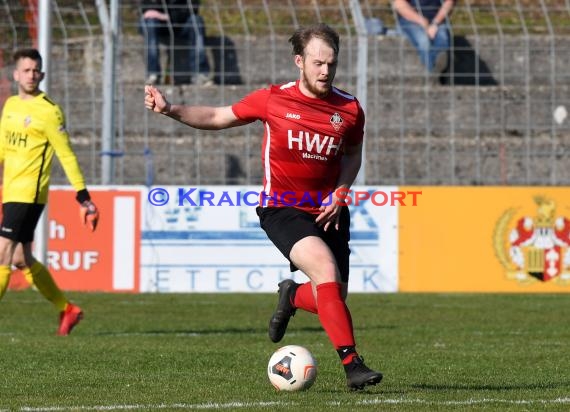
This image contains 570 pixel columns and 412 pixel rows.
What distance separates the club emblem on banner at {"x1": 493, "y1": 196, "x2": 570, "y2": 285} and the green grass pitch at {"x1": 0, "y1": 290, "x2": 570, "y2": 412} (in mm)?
651

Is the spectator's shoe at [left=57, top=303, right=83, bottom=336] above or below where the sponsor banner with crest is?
below

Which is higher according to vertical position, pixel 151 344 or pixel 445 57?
pixel 445 57

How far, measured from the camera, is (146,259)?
55.3 feet

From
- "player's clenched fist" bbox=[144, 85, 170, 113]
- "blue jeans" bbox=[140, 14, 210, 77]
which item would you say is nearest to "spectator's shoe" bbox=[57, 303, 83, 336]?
"player's clenched fist" bbox=[144, 85, 170, 113]

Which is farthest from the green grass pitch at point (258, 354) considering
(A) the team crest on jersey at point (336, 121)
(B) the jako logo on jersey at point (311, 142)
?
(A) the team crest on jersey at point (336, 121)

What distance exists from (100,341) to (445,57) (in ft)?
32.6

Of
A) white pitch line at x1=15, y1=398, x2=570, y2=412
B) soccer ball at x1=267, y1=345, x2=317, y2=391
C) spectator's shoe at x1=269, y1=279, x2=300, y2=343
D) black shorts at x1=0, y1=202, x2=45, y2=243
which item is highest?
black shorts at x1=0, y1=202, x2=45, y2=243

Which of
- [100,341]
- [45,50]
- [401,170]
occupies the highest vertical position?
[45,50]

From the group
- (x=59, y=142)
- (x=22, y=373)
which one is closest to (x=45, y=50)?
(x=59, y=142)

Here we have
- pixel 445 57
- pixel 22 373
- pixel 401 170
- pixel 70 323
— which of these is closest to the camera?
pixel 22 373

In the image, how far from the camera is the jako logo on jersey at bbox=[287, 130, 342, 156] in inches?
293

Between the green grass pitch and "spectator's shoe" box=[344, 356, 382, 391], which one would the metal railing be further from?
"spectator's shoe" box=[344, 356, 382, 391]

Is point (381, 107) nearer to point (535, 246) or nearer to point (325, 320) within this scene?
point (535, 246)

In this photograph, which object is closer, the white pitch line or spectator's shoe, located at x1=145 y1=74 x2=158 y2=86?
the white pitch line
